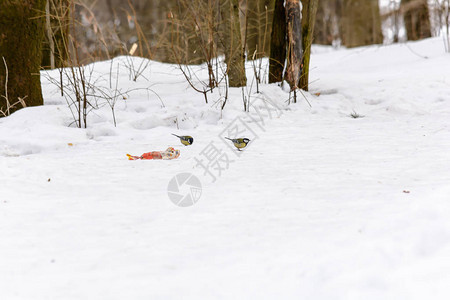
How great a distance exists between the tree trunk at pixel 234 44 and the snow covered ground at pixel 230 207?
646mm

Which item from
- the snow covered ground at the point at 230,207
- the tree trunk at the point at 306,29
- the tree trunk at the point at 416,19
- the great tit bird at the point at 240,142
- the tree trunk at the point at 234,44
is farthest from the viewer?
the tree trunk at the point at 416,19

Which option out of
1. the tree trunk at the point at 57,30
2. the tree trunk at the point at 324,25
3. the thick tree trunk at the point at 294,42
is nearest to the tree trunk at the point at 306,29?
the thick tree trunk at the point at 294,42

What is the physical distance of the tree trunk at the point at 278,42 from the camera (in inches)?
161

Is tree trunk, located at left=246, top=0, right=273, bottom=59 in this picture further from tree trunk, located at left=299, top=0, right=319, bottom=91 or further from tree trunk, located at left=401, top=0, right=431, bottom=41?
tree trunk, located at left=401, top=0, right=431, bottom=41

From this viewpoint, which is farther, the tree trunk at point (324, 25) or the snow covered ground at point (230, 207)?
the tree trunk at point (324, 25)

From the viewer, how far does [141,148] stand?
9.35 feet

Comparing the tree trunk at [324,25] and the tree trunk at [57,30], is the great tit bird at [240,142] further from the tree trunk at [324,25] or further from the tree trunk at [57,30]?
the tree trunk at [324,25]

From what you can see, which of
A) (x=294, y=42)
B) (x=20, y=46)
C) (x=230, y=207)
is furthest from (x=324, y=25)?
(x=230, y=207)

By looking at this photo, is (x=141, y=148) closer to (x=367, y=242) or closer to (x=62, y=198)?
(x=62, y=198)

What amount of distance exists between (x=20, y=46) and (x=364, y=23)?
814 cm

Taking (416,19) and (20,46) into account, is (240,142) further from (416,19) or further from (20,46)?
(416,19)

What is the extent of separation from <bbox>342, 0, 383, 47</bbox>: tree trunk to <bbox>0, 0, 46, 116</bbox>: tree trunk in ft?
25.4
